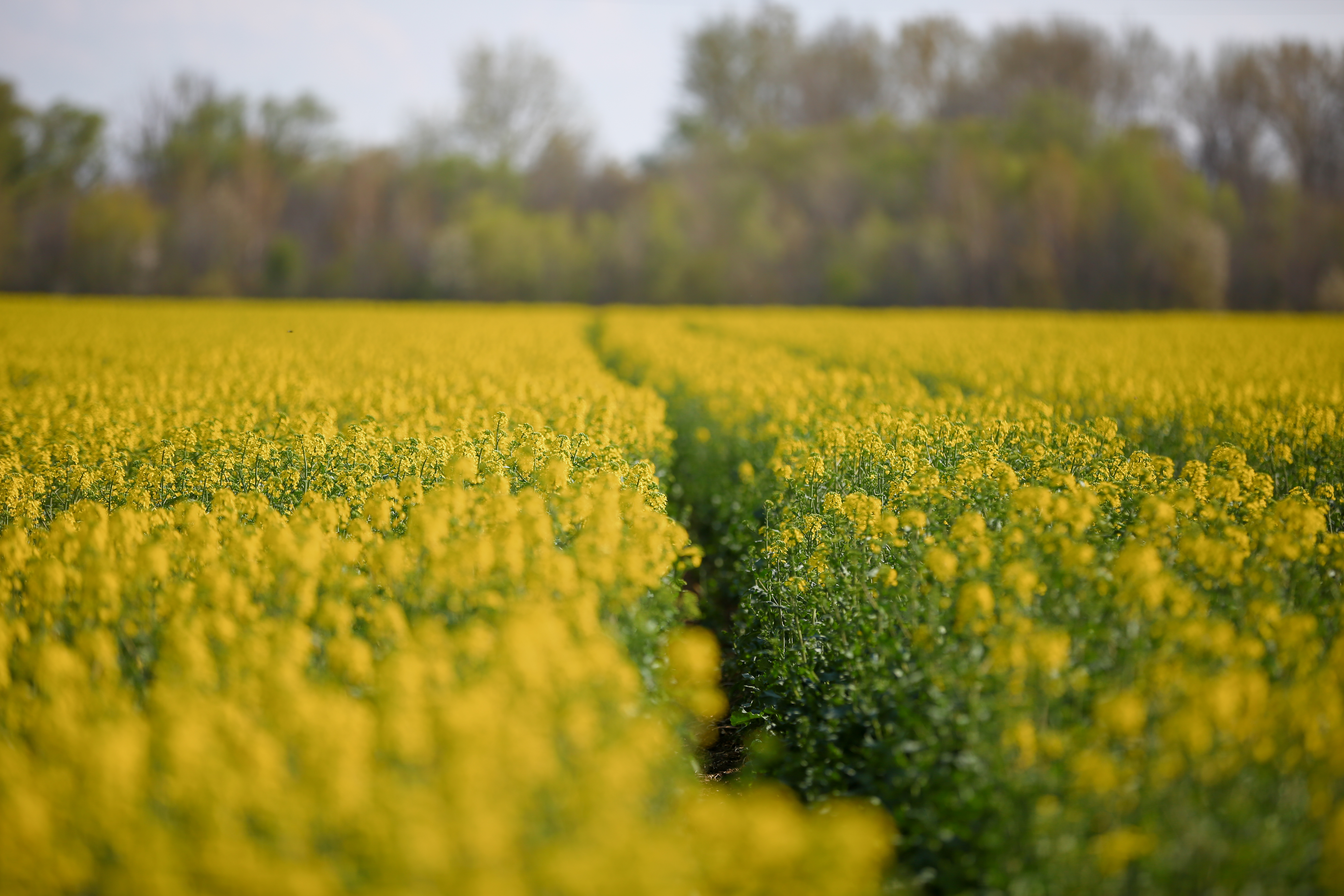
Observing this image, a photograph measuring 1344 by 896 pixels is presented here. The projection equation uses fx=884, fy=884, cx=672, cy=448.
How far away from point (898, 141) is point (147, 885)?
63802 millimetres

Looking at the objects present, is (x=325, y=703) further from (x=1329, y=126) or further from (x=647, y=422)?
(x=1329, y=126)

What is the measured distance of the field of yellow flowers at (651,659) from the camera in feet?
8.57

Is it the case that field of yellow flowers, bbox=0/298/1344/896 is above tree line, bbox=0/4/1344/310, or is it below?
below

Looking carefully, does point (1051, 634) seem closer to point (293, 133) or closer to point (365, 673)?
point (365, 673)

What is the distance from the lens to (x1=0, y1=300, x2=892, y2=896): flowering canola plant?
251 centimetres

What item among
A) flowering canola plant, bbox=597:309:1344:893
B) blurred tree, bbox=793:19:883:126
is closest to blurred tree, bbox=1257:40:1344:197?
blurred tree, bbox=793:19:883:126

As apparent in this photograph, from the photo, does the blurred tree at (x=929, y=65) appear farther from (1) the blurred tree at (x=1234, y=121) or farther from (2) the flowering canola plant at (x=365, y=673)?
(2) the flowering canola plant at (x=365, y=673)

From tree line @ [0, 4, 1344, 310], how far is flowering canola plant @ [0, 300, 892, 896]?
149ft

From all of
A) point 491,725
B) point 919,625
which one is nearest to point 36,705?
point 491,725

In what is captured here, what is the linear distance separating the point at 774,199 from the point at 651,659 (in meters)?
56.4

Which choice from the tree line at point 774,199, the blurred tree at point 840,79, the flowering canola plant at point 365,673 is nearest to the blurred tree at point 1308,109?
the tree line at point 774,199

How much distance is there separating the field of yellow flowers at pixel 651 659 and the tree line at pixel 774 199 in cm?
4399

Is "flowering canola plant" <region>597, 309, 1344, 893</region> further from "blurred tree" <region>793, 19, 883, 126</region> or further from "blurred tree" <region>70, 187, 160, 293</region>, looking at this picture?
"blurred tree" <region>793, 19, 883, 126</region>

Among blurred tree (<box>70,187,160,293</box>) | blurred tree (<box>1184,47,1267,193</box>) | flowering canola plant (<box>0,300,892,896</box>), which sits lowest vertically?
flowering canola plant (<box>0,300,892,896</box>)
